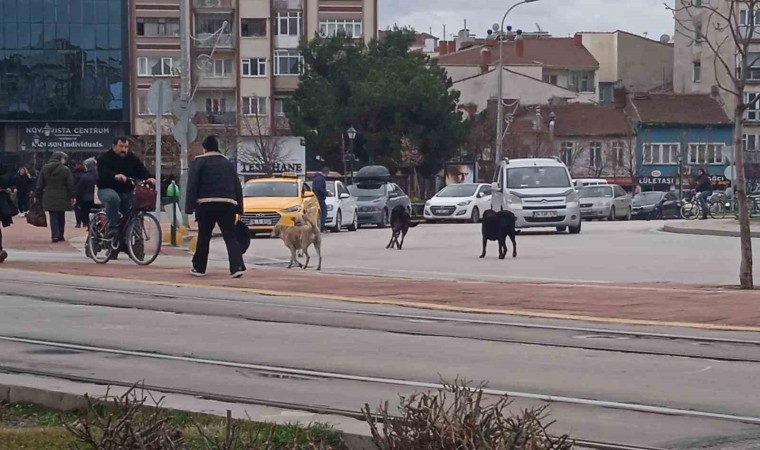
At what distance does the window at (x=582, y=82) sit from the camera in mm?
111375

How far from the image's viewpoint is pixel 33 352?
10281 mm

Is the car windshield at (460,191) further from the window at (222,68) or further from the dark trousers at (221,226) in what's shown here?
the window at (222,68)

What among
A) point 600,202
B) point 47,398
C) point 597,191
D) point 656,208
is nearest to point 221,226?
point 47,398

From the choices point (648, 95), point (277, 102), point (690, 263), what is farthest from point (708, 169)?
point (690, 263)

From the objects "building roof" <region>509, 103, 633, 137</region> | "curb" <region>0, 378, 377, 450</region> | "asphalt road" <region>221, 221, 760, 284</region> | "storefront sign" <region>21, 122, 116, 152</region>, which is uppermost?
"building roof" <region>509, 103, 633, 137</region>

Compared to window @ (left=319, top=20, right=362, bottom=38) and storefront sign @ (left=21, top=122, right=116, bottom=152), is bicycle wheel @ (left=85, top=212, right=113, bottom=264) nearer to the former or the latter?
storefront sign @ (left=21, top=122, right=116, bottom=152)

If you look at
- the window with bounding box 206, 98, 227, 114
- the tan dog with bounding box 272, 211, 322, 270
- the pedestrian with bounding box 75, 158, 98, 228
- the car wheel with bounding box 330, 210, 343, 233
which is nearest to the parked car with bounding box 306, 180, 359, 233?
the car wheel with bounding box 330, 210, 343, 233

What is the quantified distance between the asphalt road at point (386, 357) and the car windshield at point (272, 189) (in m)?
19.4

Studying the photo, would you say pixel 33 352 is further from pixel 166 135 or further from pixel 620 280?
pixel 166 135

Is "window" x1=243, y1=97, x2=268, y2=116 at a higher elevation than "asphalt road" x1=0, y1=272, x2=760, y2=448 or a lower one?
higher

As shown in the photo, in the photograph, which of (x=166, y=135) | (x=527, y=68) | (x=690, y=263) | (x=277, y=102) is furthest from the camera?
(x=527, y=68)

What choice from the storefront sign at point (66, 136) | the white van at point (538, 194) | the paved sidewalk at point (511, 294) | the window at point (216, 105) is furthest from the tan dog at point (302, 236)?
the window at point (216, 105)

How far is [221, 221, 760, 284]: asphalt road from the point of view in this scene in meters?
20.3

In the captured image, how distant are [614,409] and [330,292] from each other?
7444 millimetres
